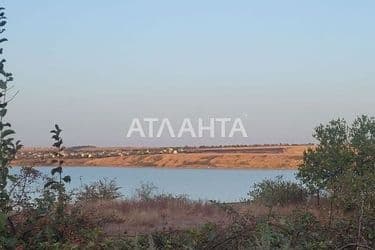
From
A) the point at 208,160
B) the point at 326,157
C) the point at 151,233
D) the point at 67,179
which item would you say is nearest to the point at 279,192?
the point at 326,157

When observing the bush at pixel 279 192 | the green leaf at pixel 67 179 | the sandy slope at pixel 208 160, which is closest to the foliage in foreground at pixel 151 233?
the green leaf at pixel 67 179

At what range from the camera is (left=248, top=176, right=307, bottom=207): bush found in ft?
69.1

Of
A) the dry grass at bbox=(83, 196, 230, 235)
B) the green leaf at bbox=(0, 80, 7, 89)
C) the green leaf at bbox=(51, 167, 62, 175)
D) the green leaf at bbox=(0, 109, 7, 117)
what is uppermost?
the green leaf at bbox=(0, 80, 7, 89)

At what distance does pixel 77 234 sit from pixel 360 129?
17.3 metres

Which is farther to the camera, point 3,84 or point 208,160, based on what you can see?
point 208,160

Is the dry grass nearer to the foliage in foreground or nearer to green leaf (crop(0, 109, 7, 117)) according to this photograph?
the foliage in foreground

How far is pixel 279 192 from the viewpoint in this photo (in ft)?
70.3

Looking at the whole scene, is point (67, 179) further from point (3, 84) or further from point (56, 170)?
point (3, 84)

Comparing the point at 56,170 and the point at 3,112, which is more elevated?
the point at 3,112

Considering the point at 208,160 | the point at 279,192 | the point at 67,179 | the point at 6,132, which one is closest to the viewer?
the point at 6,132

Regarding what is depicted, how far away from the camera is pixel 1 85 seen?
21.6 feet

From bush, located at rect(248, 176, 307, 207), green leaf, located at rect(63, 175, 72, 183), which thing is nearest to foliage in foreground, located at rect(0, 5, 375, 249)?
green leaf, located at rect(63, 175, 72, 183)

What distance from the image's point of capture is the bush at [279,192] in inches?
829

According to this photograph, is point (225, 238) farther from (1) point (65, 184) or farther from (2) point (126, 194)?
(2) point (126, 194)
